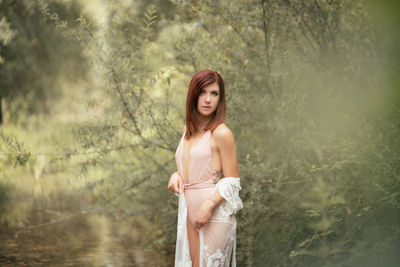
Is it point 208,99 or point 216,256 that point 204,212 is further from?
point 208,99

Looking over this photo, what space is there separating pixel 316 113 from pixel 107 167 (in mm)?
1978

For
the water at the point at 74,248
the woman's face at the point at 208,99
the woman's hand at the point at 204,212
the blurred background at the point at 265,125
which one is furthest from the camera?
the water at the point at 74,248

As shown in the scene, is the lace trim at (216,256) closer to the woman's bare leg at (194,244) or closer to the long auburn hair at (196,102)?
the woman's bare leg at (194,244)

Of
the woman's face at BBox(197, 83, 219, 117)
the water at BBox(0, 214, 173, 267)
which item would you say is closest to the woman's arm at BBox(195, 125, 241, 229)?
the woman's face at BBox(197, 83, 219, 117)

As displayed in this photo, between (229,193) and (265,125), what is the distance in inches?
72.5

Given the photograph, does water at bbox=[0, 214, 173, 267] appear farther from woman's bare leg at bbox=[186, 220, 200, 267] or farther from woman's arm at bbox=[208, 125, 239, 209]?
woman's arm at bbox=[208, 125, 239, 209]

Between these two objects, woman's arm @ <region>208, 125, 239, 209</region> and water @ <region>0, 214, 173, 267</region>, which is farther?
water @ <region>0, 214, 173, 267</region>

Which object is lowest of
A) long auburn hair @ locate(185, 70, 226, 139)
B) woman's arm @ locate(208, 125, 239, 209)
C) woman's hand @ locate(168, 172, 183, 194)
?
woman's hand @ locate(168, 172, 183, 194)

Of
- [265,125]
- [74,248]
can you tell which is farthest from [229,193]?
[74,248]

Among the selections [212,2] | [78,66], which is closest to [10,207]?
[78,66]

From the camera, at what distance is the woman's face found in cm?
211

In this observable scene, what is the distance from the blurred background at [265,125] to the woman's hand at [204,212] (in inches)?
35.4

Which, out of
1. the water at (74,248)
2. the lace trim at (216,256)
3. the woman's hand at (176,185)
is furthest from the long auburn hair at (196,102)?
the water at (74,248)

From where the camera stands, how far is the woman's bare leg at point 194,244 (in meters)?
2.08
